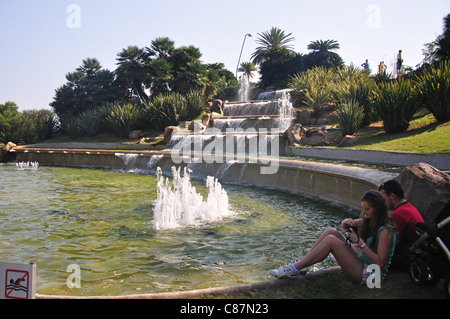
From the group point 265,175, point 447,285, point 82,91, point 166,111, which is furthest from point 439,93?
point 82,91

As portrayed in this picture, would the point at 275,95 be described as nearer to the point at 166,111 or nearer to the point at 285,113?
the point at 285,113

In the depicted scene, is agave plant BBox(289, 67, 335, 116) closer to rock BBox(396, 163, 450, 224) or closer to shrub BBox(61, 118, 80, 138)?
rock BBox(396, 163, 450, 224)

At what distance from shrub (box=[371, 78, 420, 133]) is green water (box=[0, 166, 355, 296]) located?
6677 millimetres

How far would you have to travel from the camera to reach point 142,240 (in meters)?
5.88

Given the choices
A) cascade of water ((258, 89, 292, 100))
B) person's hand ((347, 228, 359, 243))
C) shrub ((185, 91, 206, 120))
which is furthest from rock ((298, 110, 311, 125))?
person's hand ((347, 228, 359, 243))

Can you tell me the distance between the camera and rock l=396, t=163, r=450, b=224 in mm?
4030

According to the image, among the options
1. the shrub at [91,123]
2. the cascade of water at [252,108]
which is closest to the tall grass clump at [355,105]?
the cascade of water at [252,108]

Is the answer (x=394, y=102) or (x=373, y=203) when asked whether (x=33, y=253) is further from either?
(x=394, y=102)

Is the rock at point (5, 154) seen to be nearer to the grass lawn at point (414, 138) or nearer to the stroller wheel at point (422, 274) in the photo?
the grass lawn at point (414, 138)

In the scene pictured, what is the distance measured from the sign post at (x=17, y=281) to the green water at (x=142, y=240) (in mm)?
1419

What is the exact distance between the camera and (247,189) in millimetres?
10898

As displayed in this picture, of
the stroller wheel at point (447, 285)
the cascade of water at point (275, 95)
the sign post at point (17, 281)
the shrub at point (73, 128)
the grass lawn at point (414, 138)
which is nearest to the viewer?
the sign post at point (17, 281)

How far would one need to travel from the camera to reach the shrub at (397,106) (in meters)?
13.9
